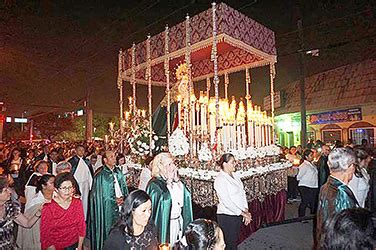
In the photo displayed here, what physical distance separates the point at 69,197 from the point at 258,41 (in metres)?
5.95

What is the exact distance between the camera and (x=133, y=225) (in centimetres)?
253

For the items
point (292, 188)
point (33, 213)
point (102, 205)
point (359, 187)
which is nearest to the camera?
point (33, 213)

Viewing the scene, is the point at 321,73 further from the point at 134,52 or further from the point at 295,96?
the point at 134,52

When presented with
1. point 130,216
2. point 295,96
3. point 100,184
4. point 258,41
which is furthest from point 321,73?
point 130,216

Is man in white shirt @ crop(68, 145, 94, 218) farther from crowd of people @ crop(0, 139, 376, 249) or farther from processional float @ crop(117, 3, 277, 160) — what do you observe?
crowd of people @ crop(0, 139, 376, 249)

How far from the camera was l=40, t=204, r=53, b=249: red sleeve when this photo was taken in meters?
3.23

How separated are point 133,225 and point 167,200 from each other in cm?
106

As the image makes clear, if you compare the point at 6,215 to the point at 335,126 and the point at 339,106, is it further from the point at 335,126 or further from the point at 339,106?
the point at 335,126

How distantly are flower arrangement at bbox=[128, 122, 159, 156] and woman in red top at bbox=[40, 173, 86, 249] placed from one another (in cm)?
405

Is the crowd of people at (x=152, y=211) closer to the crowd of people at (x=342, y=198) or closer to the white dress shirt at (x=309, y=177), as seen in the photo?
the crowd of people at (x=342, y=198)

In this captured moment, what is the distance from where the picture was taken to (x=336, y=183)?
295cm

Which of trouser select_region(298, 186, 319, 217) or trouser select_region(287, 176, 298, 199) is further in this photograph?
trouser select_region(287, 176, 298, 199)

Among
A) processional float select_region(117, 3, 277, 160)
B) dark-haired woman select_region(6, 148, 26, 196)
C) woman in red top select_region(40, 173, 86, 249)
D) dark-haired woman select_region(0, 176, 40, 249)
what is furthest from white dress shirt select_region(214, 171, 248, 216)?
dark-haired woman select_region(6, 148, 26, 196)

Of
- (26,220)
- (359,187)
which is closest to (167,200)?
(26,220)
